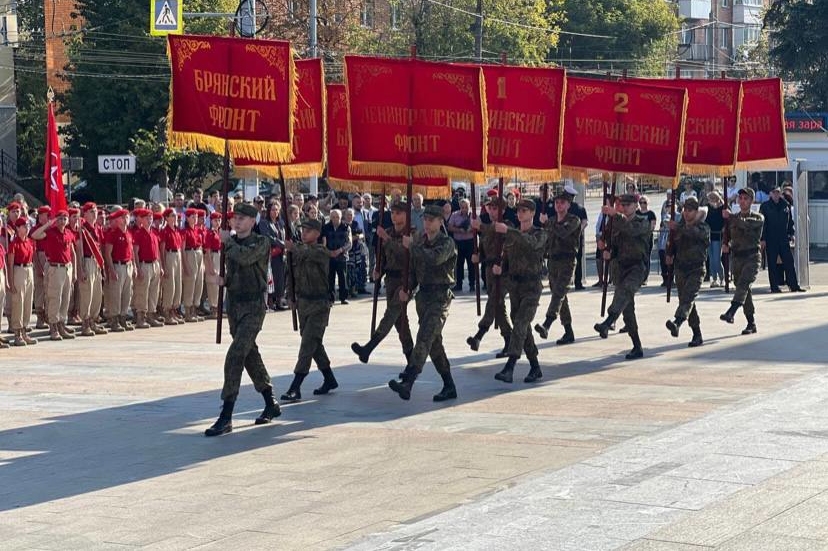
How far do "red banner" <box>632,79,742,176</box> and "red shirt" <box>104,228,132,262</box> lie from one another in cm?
764

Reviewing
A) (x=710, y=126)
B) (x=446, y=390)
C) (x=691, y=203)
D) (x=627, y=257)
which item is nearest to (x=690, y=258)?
(x=691, y=203)

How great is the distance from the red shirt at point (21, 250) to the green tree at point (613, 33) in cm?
5507

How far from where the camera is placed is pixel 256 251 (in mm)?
11688

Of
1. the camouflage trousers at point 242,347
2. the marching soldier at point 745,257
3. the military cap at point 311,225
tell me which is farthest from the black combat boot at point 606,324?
the camouflage trousers at point 242,347

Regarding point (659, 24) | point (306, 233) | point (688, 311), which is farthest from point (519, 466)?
point (659, 24)

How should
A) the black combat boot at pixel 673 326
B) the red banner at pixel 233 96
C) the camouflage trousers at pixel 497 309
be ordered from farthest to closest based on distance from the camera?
the black combat boot at pixel 673 326
the camouflage trousers at pixel 497 309
the red banner at pixel 233 96

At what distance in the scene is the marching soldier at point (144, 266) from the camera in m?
20.1

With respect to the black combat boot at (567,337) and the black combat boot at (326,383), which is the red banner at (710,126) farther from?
the black combat boot at (326,383)

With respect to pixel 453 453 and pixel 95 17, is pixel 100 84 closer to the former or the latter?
pixel 95 17

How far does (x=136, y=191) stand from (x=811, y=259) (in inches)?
806

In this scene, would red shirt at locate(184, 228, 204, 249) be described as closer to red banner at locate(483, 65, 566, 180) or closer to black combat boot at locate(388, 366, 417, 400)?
red banner at locate(483, 65, 566, 180)

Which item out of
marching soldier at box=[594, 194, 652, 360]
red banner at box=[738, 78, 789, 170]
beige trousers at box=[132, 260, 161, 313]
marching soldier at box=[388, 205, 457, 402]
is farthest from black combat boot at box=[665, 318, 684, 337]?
beige trousers at box=[132, 260, 161, 313]

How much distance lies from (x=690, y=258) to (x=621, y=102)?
6.70ft

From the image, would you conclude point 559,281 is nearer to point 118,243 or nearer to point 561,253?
point 561,253
